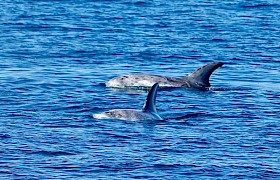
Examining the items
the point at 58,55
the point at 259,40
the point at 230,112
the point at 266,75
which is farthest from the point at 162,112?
the point at 259,40

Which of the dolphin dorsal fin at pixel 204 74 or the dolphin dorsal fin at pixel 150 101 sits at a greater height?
the dolphin dorsal fin at pixel 204 74

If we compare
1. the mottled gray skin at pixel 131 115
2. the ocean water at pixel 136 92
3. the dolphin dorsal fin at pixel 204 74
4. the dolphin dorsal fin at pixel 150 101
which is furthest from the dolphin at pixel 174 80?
the dolphin dorsal fin at pixel 150 101

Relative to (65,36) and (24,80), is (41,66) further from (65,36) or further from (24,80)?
(65,36)

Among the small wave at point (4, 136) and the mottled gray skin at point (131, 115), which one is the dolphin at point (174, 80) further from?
the small wave at point (4, 136)

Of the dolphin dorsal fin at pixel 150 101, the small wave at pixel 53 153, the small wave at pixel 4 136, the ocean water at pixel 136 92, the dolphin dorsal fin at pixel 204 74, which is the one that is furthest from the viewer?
the dolphin dorsal fin at pixel 204 74

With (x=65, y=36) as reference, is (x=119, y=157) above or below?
below

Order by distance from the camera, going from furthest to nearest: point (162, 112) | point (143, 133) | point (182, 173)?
point (162, 112) < point (143, 133) < point (182, 173)

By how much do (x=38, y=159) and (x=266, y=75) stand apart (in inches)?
636

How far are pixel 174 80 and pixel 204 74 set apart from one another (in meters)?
1.11

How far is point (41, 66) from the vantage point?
40.3m

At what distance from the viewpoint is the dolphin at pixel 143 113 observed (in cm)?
2930

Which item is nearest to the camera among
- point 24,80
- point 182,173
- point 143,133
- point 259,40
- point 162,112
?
point 182,173

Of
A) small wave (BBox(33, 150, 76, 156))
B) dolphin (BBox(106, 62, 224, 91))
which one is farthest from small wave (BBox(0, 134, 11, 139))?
dolphin (BBox(106, 62, 224, 91))

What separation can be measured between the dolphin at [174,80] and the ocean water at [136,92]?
1.81 feet
